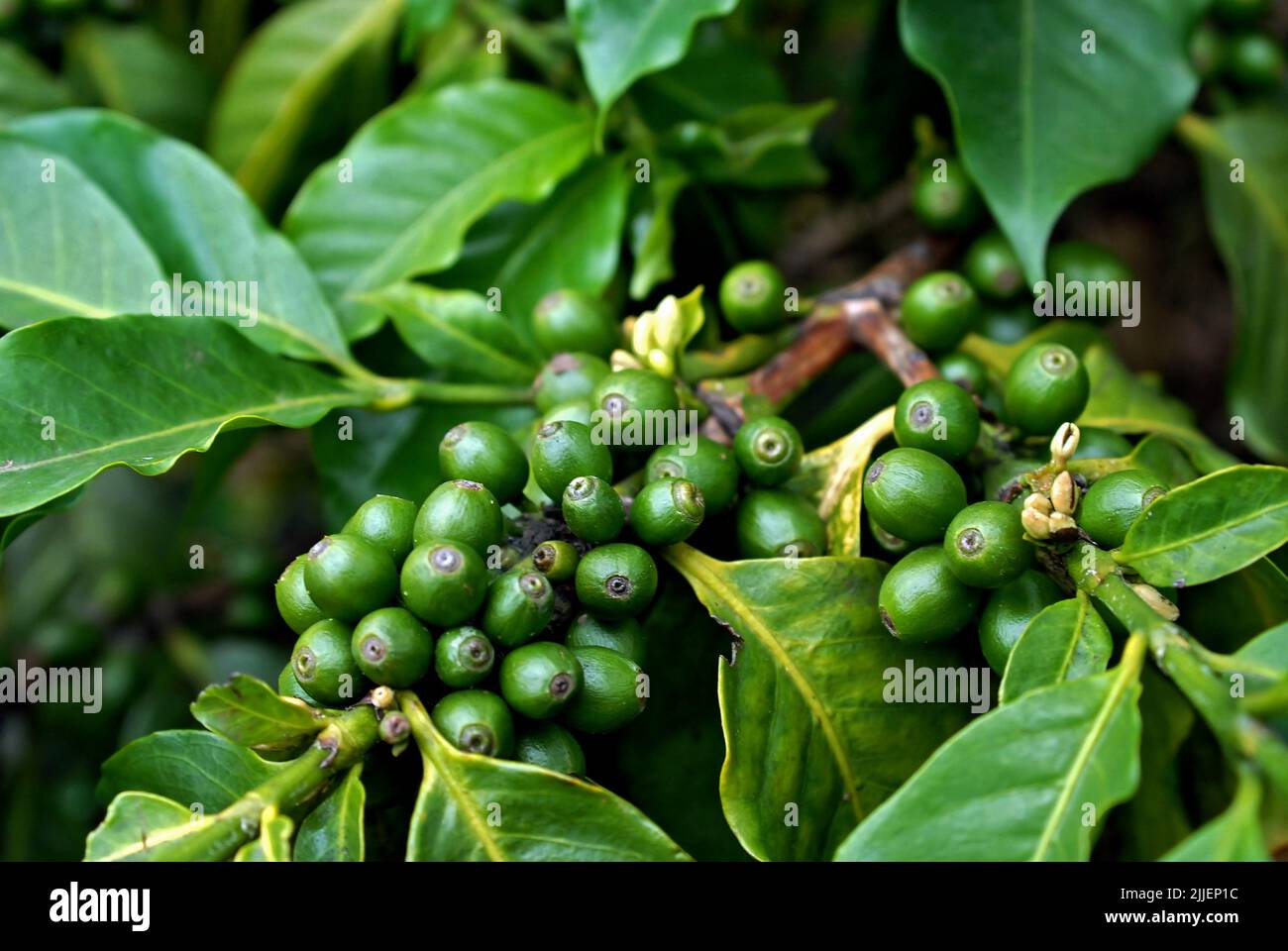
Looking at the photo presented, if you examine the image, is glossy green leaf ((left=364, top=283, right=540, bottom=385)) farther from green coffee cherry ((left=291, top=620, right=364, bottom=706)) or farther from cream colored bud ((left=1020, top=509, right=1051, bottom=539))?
cream colored bud ((left=1020, top=509, right=1051, bottom=539))

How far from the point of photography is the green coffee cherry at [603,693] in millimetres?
1301

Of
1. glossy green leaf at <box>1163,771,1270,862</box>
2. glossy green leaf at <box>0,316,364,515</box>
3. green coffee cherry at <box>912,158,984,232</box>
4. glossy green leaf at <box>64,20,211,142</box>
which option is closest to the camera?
glossy green leaf at <box>1163,771,1270,862</box>

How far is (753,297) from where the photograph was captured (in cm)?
181

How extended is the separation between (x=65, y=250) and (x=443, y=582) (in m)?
1.02

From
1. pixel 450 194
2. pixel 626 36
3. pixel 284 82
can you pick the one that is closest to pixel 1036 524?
pixel 626 36

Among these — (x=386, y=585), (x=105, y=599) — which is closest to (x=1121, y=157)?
(x=386, y=585)

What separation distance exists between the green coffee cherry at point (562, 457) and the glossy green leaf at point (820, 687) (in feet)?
0.65

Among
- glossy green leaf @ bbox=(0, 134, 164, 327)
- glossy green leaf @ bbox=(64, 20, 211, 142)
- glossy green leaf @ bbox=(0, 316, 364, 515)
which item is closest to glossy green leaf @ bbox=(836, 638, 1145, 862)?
glossy green leaf @ bbox=(0, 316, 364, 515)

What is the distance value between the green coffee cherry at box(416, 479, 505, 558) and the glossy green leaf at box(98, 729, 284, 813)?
303mm

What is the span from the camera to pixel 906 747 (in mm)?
1417

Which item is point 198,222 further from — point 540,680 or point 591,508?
point 540,680

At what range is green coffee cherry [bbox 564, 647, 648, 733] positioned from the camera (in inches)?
51.2

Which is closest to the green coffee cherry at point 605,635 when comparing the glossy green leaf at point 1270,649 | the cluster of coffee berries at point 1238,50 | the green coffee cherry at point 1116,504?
the green coffee cherry at point 1116,504
